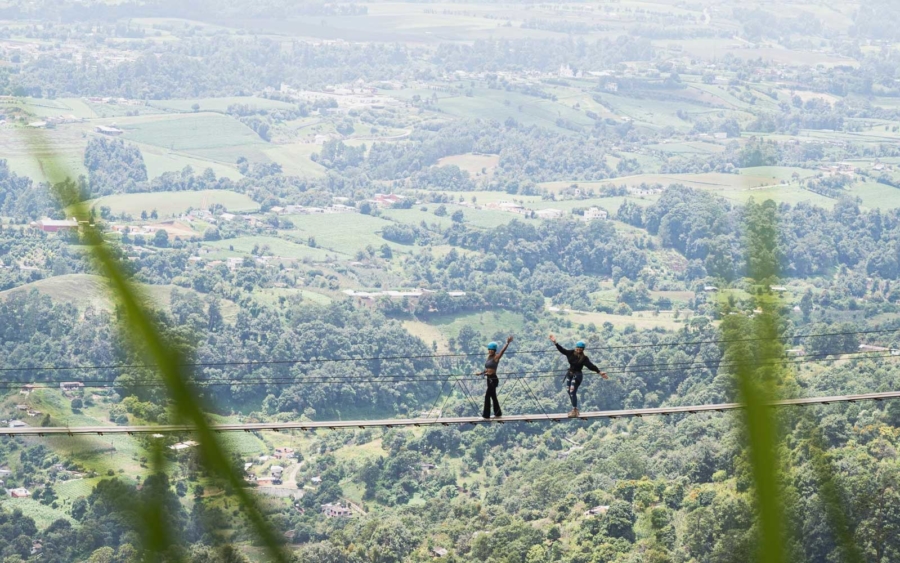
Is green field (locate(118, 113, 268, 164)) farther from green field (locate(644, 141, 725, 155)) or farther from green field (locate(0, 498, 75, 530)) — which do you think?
green field (locate(0, 498, 75, 530))

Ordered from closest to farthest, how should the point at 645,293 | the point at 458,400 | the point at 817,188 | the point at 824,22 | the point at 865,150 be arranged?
the point at 458,400, the point at 645,293, the point at 817,188, the point at 865,150, the point at 824,22

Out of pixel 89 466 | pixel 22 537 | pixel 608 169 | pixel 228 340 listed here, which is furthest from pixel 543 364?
pixel 608 169

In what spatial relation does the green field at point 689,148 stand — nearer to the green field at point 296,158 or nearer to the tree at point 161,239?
the green field at point 296,158

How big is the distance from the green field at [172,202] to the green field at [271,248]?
760 cm

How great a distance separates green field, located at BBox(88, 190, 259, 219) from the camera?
10150 cm

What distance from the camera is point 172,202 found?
10394cm

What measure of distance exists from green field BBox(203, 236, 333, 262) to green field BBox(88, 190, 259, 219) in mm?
7599

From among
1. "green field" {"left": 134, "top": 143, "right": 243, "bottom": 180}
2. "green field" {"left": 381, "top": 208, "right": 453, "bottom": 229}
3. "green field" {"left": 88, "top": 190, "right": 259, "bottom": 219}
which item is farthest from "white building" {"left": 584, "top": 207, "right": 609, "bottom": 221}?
"green field" {"left": 134, "top": 143, "right": 243, "bottom": 180}

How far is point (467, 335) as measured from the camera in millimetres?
73438

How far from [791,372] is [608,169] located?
8300cm

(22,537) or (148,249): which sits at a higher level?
(22,537)

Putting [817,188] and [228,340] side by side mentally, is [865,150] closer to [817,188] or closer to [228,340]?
[817,188]

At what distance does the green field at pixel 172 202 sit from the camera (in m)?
102

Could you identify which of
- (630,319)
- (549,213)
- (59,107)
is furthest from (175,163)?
(630,319)
